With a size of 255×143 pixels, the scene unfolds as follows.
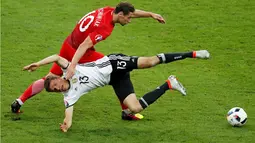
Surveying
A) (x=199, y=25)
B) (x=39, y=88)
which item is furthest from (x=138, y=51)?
(x=39, y=88)

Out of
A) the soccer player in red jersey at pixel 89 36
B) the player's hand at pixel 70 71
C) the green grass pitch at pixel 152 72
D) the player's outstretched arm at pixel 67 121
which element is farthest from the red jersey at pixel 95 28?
the green grass pitch at pixel 152 72

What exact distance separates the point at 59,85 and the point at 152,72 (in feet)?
10.5

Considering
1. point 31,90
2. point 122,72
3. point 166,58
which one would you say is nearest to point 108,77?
point 122,72

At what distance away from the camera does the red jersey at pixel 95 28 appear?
1045 centimetres

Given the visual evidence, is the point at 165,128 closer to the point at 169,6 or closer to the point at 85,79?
the point at 85,79

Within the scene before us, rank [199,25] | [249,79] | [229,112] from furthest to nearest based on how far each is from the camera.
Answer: [199,25] → [249,79] → [229,112]

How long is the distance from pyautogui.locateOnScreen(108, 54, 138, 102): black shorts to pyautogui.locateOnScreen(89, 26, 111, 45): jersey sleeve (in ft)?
1.45

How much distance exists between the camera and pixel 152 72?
13.0 meters

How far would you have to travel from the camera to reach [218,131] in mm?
10438

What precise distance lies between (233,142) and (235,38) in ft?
15.7

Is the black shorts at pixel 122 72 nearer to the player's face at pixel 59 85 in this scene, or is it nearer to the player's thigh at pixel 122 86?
the player's thigh at pixel 122 86

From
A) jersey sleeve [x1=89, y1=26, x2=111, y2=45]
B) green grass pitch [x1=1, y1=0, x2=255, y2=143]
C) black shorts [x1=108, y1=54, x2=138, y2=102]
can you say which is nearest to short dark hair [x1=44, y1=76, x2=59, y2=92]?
green grass pitch [x1=1, y1=0, x2=255, y2=143]

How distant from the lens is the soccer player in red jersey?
34.1ft

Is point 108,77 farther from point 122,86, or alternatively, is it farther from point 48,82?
point 48,82
